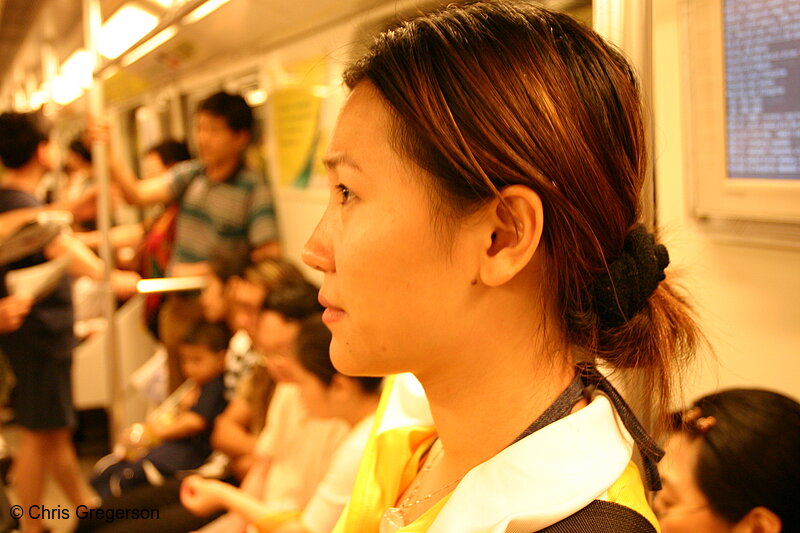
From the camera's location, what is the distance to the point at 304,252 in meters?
0.84

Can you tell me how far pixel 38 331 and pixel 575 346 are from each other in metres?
3.06

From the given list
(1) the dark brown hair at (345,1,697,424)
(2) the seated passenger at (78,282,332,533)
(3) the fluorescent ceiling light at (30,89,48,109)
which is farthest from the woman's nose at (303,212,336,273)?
(3) the fluorescent ceiling light at (30,89,48,109)

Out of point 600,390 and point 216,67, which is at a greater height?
point 216,67

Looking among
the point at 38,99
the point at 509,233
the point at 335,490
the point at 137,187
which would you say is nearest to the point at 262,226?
the point at 137,187

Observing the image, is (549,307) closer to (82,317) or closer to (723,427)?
(723,427)

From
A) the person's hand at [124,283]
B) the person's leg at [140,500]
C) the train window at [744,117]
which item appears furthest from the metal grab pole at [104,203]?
the train window at [744,117]

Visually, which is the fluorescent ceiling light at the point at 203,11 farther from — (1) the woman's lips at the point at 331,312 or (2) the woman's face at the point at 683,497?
(2) the woman's face at the point at 683,497

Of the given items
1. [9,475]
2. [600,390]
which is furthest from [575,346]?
[9,475]

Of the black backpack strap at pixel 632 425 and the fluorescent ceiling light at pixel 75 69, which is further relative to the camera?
the fluorescent ceiling light at pixel 75 69

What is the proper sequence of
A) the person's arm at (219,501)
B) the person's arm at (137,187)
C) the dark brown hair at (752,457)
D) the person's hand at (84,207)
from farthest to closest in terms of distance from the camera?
the person's hand at (84,207) → the person's arm at (137,187) → the person's arm at (219,501) → the dark brown hair at (752,457)

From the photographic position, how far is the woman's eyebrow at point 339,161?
0.79 m

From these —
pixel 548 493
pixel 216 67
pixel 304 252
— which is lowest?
pixel 548 493

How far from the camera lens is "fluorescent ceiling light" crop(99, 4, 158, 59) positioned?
230cm

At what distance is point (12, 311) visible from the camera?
9.91ft
